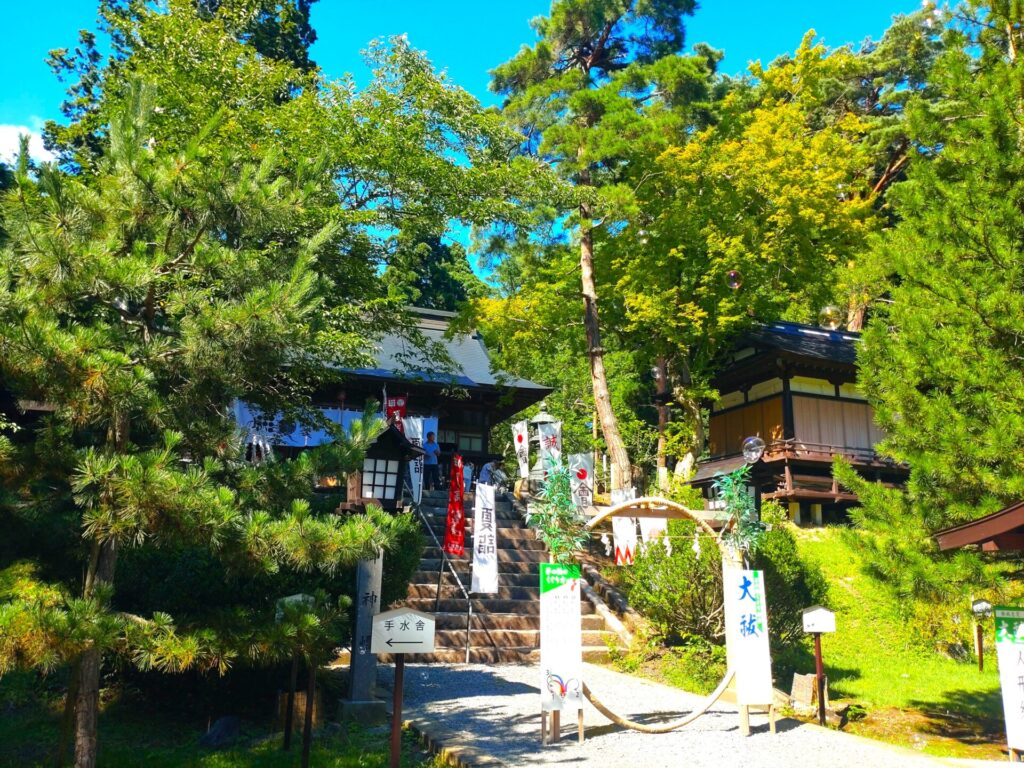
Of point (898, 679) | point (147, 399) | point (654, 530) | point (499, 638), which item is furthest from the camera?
point (654, 530)

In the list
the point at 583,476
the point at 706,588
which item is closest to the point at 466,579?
the point at 583,476

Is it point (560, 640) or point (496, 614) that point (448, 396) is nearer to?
point (496, 614)

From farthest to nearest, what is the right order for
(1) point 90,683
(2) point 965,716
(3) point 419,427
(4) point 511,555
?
(3) point 419,427
(4) point 511,555
(2) point 965,716
(1) point 90,683

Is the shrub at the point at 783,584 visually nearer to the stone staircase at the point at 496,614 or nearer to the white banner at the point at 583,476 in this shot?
the stone staircase at the point at 496,614

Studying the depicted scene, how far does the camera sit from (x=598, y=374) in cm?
1731

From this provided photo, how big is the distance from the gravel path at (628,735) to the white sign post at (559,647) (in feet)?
1.16

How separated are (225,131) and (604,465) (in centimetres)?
1947

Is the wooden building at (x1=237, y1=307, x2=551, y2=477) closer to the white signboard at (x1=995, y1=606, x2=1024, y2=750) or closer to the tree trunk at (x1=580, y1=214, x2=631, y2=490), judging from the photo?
the tree trunk at (x1=580, y1=214, x2=631, y2=490)

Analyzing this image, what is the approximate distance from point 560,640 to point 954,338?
16.5ft

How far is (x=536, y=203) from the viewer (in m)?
13.1

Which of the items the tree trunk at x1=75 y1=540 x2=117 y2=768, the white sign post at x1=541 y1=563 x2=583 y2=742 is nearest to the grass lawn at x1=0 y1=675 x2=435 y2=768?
the white sign post at x1=541 y1=563 x2=583 y2=742

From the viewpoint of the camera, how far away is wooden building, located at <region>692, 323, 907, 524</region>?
19.1 m

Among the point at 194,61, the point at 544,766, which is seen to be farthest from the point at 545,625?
the point at 194,61

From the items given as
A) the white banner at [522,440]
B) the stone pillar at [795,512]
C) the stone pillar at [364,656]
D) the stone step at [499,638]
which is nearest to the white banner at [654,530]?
the stone step at [499,638]
